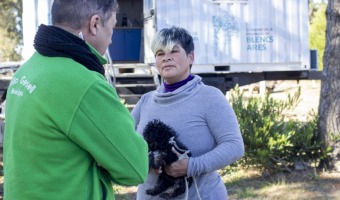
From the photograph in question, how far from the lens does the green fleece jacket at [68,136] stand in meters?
1.91

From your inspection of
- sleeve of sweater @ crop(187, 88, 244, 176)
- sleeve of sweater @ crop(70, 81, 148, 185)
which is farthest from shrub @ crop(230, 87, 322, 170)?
sleeve of sweater @ crop(70, 81, 148, 185)

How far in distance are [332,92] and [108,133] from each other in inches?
270

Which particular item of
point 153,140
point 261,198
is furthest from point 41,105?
point 261,198

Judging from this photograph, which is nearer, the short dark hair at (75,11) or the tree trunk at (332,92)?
the short dark hair at (75,11)

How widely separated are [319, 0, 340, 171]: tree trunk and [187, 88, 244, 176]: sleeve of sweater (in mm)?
5581

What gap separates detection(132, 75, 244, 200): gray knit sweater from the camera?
2.88 metres

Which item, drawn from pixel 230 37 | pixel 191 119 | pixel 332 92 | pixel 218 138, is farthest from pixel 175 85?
pixel 230 37

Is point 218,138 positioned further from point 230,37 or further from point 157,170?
point 230,37

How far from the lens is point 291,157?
8.25m

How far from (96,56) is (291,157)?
21.5 ft

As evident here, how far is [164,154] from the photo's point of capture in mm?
2855

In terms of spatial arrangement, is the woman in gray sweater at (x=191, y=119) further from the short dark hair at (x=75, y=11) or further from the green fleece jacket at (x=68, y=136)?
the short dark hair at (x=75, y=11)

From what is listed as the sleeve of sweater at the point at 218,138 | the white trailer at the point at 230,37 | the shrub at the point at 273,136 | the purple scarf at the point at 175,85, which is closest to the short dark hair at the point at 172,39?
the purple scarf at the point at 175,85

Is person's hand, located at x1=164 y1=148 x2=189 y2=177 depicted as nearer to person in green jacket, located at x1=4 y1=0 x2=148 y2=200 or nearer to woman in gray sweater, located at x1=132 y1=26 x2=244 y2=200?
woman in gray sweater, located at x1=132 y1=26 x2=244 y2=200
